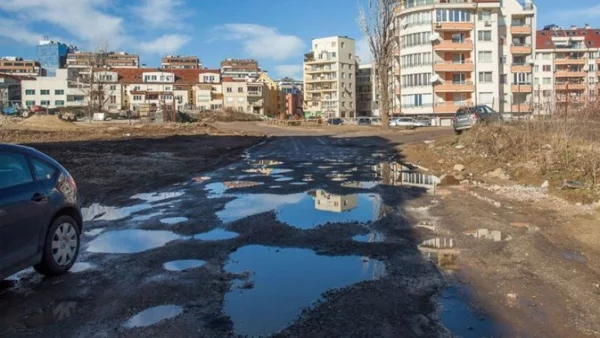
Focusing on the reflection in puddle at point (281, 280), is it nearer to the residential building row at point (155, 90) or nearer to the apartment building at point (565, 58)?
the apartment building at point (565, 58)

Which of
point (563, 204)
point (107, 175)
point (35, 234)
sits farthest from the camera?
point (107, 175)

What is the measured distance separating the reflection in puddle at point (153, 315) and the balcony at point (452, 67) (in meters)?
71.8

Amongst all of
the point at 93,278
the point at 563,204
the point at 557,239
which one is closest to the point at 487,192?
the point at 563,204

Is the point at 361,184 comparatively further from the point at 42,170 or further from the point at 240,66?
the point at 240,66

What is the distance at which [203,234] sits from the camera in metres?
7.99

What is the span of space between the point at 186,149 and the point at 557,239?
21084 millimetres

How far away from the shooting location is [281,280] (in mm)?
Answer: 5684

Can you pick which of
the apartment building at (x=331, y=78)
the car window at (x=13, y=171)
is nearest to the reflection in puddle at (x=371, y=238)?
the car window at (x=13, y=171)

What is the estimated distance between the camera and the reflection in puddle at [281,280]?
4582mm

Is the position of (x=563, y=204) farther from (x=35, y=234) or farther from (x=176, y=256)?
(x=35, y=234)

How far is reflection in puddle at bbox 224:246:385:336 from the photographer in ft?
15.0

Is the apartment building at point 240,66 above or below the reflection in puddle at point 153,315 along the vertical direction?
above

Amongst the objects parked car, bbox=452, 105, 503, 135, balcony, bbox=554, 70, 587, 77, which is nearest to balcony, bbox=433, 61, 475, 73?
balcony, bbox=554, 70, 587, 77

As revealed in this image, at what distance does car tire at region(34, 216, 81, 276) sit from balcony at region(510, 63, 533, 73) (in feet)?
255
